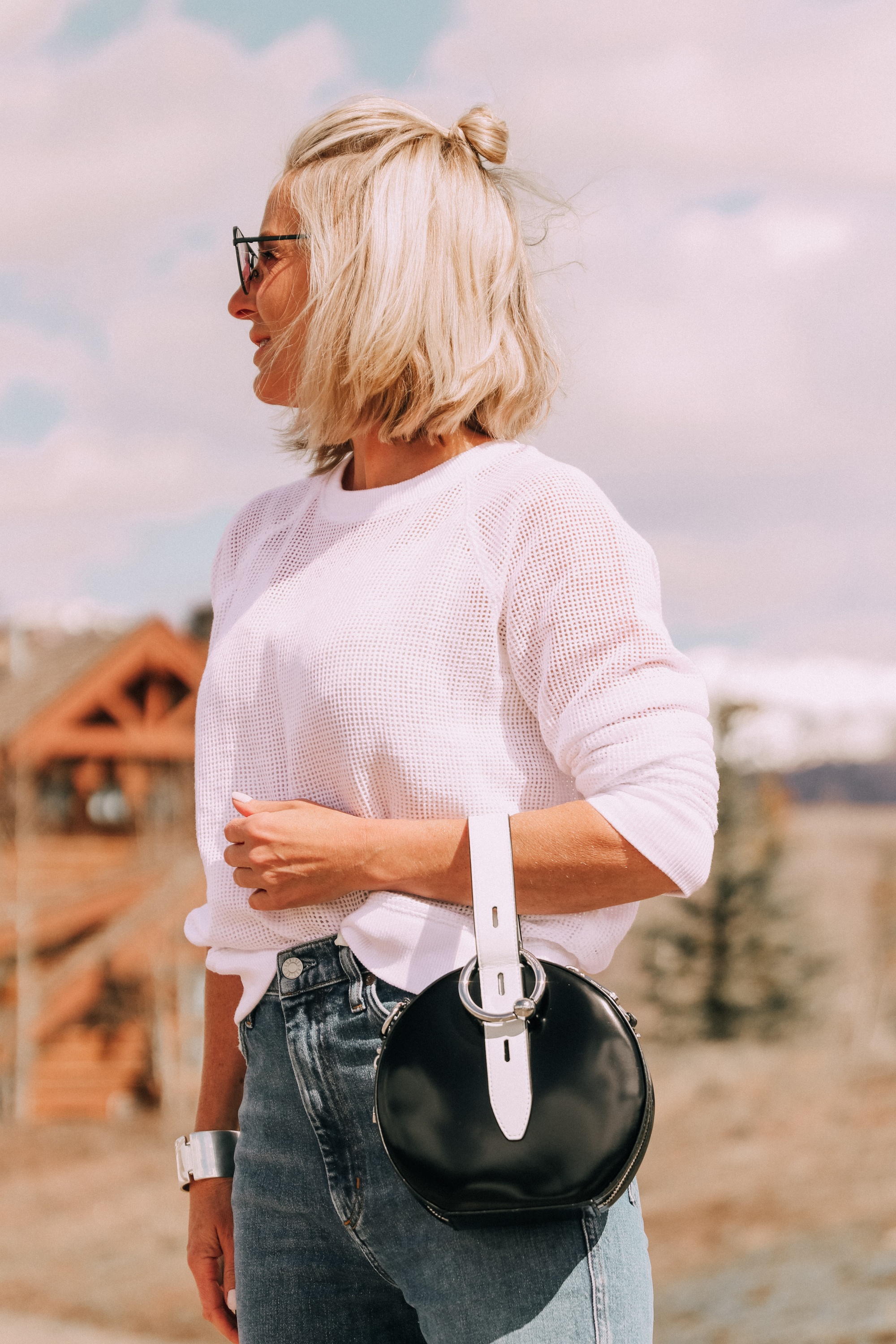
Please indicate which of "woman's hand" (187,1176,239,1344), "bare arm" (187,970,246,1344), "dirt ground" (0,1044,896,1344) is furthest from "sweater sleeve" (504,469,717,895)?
"dirt ground" (0,1044,896,1344)

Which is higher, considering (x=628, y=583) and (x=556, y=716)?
(x=628, y=583)

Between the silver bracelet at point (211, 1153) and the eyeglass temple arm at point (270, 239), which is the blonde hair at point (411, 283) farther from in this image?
the silver bracelet at point (211, 1153)

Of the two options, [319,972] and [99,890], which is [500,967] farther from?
[99,890]

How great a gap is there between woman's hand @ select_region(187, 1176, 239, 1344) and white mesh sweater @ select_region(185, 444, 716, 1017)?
1.07ft

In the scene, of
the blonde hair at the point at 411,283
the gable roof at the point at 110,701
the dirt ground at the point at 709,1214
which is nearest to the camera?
the blonde hair at the point at 411,283

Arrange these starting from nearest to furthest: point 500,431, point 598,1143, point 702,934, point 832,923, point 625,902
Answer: point 598,1143
point 625,902
point 500,431
point 702,934
point 832,923

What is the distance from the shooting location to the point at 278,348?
61.3 inches

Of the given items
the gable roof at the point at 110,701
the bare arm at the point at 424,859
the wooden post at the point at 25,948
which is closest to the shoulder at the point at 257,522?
the bare arm at the point at 424,859

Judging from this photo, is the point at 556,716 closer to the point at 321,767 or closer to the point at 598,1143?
the point at 321,767

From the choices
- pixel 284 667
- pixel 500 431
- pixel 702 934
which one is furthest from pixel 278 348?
pixel 702 934

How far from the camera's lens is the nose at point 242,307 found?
1644 millimetres

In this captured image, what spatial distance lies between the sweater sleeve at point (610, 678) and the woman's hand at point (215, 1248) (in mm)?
702

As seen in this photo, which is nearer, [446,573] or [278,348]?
[446,573]

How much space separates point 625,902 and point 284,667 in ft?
1.46
